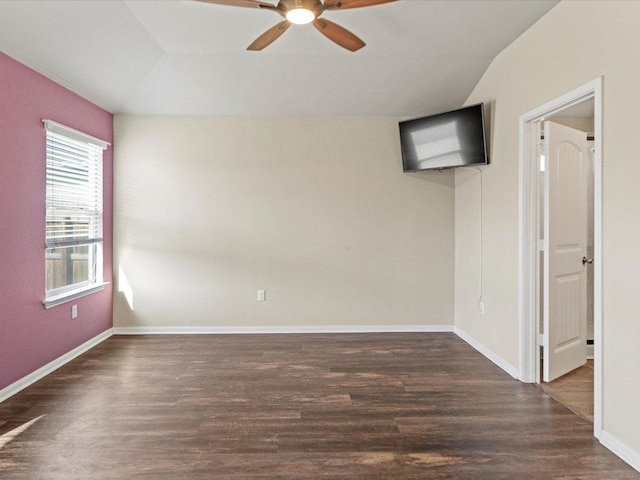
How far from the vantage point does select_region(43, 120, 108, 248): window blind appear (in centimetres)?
344

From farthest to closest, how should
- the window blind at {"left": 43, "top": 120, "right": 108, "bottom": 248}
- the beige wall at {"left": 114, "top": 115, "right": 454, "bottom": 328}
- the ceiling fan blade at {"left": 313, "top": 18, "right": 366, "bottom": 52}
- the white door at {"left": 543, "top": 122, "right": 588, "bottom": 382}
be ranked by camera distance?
the beige wall at {"left": 114, "top": 115, "right": 454, "bottom": 328}, the window blind at {"left": 43, "top": 120, "right": 108, "bottom": 248}, the white door at {"left": 543, "top": 122, "right": 588, "bottom": 382}, the ceiling fan blade at {"left": 313, "top": 18, "right": 366, "bottom": 52}

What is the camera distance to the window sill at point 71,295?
3.36m

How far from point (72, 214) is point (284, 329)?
8.07 ft

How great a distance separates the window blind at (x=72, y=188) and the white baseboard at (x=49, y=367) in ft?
3.29

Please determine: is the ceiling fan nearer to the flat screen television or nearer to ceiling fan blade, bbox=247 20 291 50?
ceiling fan blade, bbox=247 20 291 50

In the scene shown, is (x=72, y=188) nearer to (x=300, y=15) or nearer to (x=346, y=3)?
(x=300, y=15)

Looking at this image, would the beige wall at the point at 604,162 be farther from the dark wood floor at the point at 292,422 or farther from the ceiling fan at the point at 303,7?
the ceiling fan at the point at 303,7

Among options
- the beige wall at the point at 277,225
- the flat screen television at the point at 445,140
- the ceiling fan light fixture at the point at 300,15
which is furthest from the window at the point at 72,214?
the flat screen television at the point at 445,140

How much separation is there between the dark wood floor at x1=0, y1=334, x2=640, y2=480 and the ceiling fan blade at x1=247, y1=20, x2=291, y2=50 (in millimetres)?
2396

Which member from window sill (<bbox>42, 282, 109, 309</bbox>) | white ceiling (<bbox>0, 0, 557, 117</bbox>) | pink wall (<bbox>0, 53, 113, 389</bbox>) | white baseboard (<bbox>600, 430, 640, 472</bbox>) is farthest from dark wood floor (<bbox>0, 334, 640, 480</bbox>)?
white ceiling (<bbox>0, 0, 557, 117</bbox>)

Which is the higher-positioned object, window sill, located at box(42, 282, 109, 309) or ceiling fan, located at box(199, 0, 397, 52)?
ceiling fan, located at box(199, 0, 397, 52)

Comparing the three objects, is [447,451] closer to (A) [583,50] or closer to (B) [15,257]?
(A) [583,50]

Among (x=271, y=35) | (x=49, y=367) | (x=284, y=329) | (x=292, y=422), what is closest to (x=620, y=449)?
(x=292, y=422)

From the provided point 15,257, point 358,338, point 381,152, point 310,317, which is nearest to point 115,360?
point 15,257
